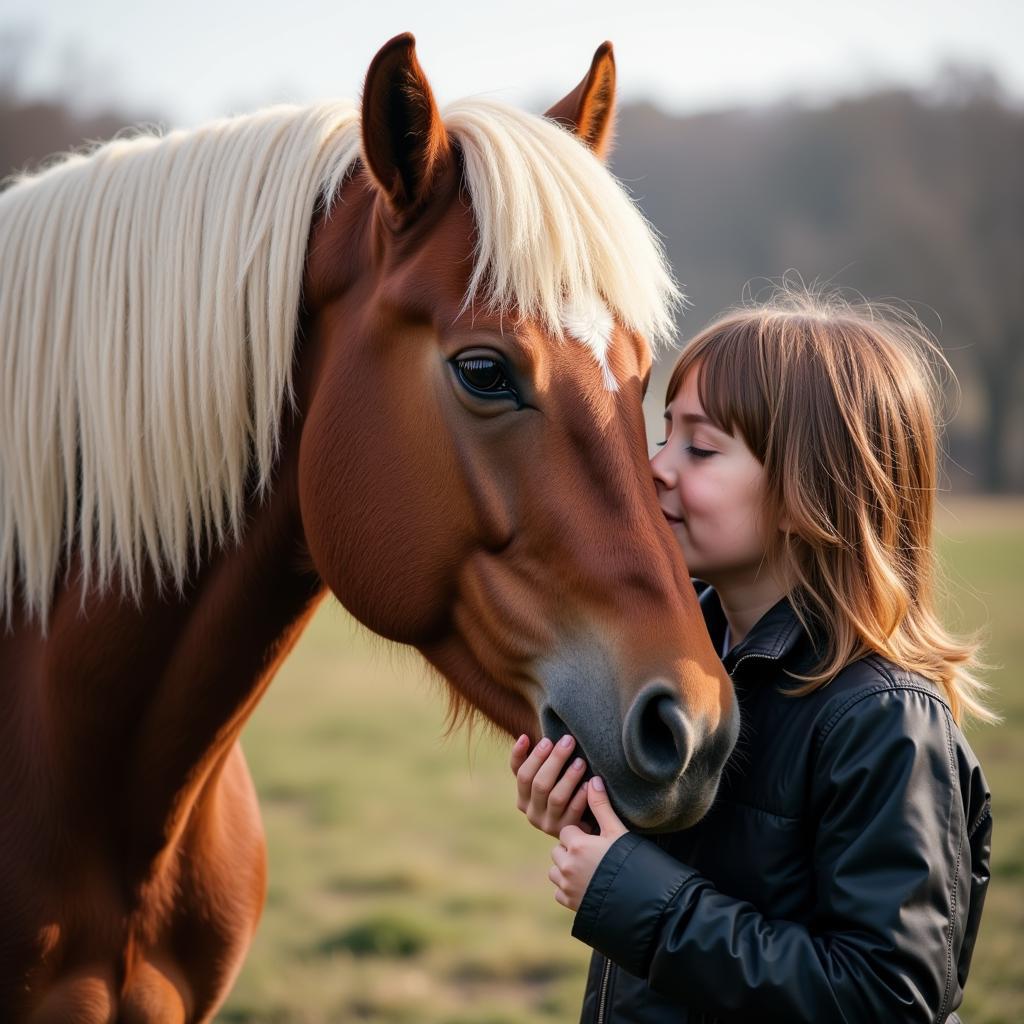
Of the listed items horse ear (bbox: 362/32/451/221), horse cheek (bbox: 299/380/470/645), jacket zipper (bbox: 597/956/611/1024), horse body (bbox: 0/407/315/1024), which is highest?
horse ear (bbox: 362/32/451/221)

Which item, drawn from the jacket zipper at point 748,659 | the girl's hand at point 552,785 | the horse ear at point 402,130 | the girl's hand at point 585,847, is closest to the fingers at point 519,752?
the girl's hand at point 552,785

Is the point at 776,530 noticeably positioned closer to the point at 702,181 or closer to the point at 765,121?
the point at 702,181

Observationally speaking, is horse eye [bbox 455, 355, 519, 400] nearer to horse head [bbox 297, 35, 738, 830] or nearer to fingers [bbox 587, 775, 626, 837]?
horse head [bbox 297, 35, 738, 830]

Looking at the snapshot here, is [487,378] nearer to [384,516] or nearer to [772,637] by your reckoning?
[384,516]

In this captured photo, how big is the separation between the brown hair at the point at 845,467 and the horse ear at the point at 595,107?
1.93ft

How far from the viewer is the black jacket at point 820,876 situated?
1514mm

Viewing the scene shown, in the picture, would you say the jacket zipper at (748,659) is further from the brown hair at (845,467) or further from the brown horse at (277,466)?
the brown horse at (277,466)

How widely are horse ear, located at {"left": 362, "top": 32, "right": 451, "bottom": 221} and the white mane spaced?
0.29 feet

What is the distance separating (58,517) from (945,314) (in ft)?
134

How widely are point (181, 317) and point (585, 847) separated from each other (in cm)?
125

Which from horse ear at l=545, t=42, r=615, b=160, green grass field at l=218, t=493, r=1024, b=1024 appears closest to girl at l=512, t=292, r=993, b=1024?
green grass field at l=218, t=493, r=1024, b=1024

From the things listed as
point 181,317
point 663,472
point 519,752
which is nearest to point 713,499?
point 663,472

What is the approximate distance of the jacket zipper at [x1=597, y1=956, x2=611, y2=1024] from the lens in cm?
188

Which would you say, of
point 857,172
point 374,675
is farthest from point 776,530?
point 857,172
